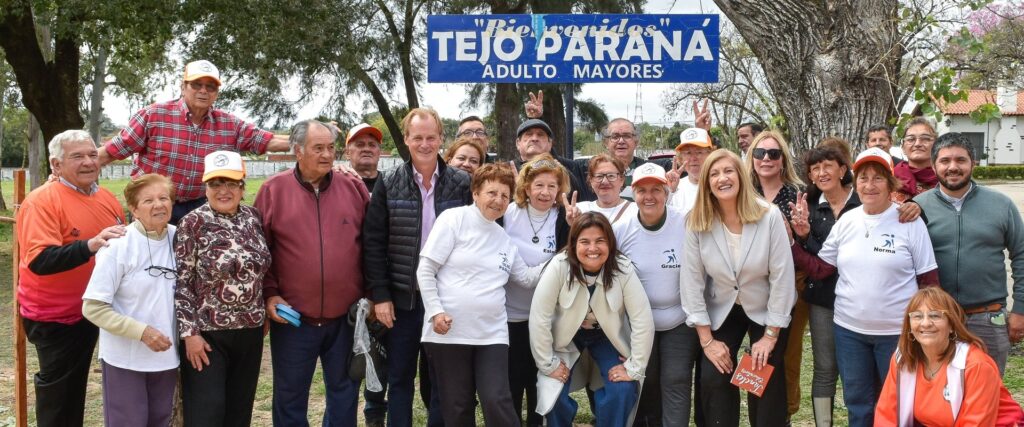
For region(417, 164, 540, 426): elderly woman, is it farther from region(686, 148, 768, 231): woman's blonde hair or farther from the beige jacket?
region(686, 148, 768, 231): woman's blonde hair

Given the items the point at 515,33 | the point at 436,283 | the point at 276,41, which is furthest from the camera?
the point at 276,41

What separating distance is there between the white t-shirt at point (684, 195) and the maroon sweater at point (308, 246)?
1955 millimetres

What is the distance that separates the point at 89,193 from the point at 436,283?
1899mm

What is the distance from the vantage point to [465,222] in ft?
14.3

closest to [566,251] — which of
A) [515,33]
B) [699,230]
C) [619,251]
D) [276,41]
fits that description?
[619,251]

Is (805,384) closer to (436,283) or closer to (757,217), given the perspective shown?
(757,217)

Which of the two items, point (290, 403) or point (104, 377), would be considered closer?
point (104, 377)

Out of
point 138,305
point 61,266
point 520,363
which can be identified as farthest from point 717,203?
point 61,266

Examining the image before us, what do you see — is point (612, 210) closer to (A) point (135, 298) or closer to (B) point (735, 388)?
Result: (B) point (735, 388)

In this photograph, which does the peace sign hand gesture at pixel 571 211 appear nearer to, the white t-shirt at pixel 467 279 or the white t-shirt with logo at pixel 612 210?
the white t-shirt with logo at pixel 612 210

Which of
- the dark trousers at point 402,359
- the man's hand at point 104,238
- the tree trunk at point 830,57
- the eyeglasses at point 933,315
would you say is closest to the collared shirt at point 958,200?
the eyeglasses at point 933,315

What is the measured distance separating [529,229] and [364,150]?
1.38 meters

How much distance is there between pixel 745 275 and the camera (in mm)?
4184

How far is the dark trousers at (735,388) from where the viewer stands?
4301mm
